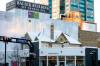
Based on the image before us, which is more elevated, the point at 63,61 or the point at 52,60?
the point at 52,60

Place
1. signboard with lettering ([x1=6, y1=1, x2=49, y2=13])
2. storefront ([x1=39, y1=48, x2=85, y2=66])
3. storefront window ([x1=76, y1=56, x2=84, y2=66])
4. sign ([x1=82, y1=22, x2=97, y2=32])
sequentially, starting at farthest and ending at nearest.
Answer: sign ([x1=82, y1=22, x2=97, y2=32]), signboard with lettering ([x1=6, y1=1, x2=49, y2=13]), storefront window ([x1=76, y1=56, x2=84, y2=66]), storefront ([x1=39, y1=48, x2=85, y2=66])

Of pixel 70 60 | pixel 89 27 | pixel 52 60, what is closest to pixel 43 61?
pixel 52 60

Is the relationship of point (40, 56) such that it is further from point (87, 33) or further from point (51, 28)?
point (87, 33)

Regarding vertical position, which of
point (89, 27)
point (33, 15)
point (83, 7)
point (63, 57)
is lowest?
point (63, 57)

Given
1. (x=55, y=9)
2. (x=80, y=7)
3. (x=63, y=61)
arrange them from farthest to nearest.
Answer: (x=80, y=7), (x=55, y=9), (x=63, y=61)

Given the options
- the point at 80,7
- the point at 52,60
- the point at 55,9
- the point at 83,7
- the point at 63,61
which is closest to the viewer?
the point at 52,60

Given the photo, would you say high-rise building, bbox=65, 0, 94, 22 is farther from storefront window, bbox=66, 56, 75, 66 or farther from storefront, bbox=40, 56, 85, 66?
storefront window, bbox=66, 56, 75, 66

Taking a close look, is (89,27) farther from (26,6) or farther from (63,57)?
(63,57)

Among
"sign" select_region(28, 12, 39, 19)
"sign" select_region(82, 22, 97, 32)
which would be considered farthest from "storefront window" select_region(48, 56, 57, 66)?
"sign" select_region(82, 22, 97, 32)

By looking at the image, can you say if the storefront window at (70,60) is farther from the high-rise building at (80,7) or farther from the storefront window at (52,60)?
the high-rise building at (80,7)

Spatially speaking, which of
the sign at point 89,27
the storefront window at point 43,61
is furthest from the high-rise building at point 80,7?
A: the storefront window at point 43,61

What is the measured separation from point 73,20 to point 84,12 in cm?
3460

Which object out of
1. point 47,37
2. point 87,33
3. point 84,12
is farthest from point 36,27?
point 84,12

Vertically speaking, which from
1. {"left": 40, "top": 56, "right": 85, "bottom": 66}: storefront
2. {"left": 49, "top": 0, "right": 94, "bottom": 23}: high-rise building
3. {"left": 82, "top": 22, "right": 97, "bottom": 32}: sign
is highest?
{"left": 49, "top": 0, "right": 94, "bottom": 23}: high-rise building
